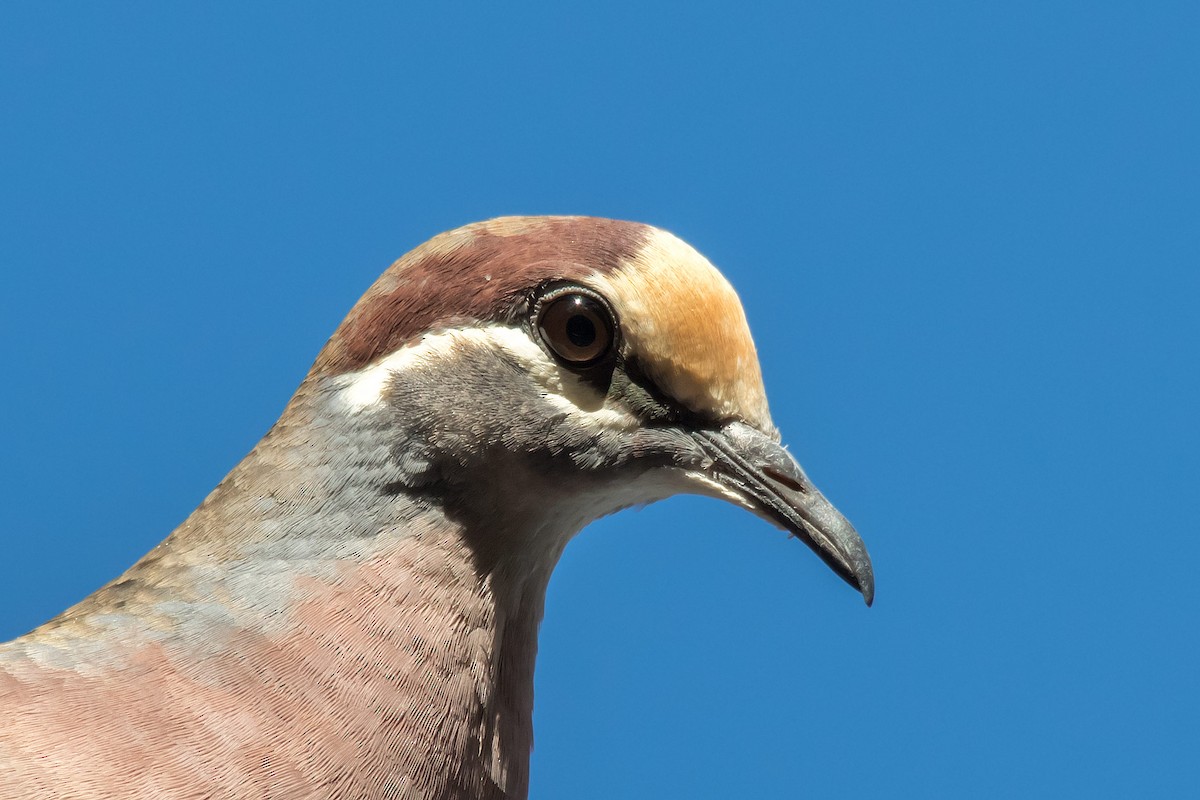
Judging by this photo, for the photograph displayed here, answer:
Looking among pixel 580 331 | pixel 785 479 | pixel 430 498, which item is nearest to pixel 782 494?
pixel 785 479

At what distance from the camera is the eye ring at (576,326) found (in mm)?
2385

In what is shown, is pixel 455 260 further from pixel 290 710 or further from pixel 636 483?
pixel 290 710

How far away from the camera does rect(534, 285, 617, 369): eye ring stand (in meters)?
2.38

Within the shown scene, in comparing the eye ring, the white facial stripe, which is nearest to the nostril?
the white facial stripe

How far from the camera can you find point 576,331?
2398mm

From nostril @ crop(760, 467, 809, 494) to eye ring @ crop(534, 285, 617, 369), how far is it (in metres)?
0.37

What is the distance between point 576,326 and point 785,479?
49cm

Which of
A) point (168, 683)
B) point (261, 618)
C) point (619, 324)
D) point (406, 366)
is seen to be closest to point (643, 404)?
point (619, 324)

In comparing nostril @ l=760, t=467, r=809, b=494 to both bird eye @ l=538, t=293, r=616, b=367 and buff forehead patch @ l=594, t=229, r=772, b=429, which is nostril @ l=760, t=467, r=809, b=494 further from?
bird eye @ l=538, t=293, r=616, b=367

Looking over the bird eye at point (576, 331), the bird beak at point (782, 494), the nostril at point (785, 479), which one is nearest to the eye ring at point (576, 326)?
the bird eye at point (576, 331)

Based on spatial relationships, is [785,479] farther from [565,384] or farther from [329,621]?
[329,621]

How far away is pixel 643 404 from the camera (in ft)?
7.97

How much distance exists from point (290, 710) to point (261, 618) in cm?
18

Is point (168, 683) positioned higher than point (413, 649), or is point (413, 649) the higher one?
point (413, 649)
